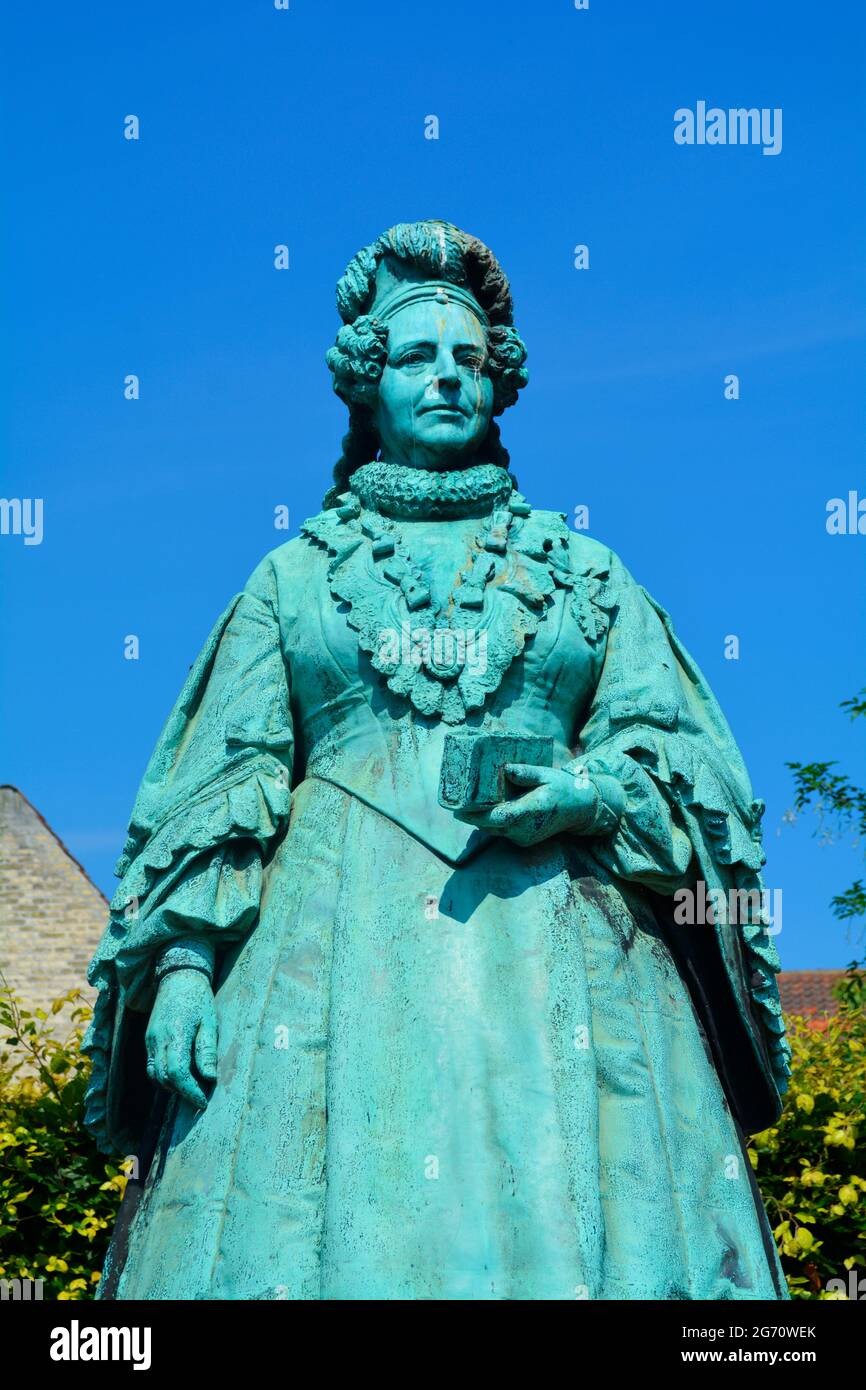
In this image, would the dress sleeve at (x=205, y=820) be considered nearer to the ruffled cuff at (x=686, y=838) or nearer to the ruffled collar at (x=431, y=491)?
the ruffled collar at (x=431, y=491)

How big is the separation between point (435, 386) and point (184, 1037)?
2462mm

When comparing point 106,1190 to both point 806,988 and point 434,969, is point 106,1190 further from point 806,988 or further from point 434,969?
point 806,988

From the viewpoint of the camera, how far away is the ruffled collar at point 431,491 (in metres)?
8.06

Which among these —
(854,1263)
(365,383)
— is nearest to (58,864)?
(854,1263)

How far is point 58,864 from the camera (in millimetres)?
25859

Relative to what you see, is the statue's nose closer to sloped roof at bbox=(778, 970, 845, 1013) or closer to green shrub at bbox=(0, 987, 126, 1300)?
green shrub at bbox=(0, 987, 126, 1300)

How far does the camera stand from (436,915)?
285 inches

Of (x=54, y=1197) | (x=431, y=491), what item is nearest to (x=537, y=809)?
(x=431, y=491)

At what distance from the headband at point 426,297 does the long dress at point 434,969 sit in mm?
682

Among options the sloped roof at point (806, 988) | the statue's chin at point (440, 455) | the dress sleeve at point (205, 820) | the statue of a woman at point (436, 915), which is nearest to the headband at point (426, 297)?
the statue of a woman at point (436, 915)
